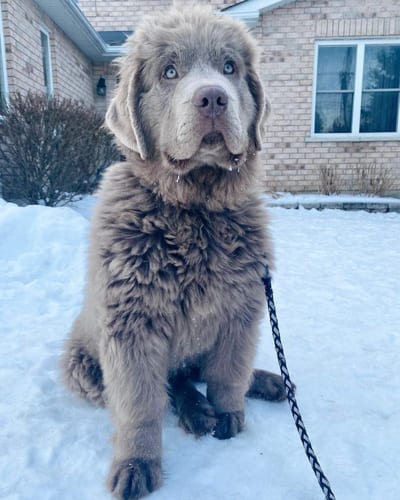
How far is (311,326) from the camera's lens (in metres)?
3.13

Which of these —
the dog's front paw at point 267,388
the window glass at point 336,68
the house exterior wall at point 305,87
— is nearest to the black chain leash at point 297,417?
the dog's front paw at point 267,388

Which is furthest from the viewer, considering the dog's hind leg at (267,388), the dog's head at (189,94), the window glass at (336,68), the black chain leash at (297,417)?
the window glass at (336,68)

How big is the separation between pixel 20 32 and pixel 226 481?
7825 mm

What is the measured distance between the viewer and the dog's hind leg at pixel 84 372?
205cm

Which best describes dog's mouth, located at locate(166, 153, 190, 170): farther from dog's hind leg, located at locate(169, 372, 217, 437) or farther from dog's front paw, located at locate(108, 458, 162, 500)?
dog's front paw, located at locate(108, 458, 162, 500)

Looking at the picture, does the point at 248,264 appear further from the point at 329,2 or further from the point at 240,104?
the point at 329,2

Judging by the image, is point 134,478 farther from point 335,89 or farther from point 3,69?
point 335,89

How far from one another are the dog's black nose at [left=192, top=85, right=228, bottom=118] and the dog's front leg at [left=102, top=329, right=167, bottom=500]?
898 mm

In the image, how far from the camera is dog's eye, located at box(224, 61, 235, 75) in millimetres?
1896

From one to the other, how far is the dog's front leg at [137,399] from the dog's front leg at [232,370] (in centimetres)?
35

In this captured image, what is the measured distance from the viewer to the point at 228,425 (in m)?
1.91

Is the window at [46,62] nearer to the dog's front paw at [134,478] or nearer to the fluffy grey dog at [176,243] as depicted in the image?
the fluffy grey dog at [176,243]

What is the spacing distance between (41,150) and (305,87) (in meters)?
6.01

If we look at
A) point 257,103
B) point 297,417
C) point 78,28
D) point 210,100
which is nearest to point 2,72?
point 78,28
